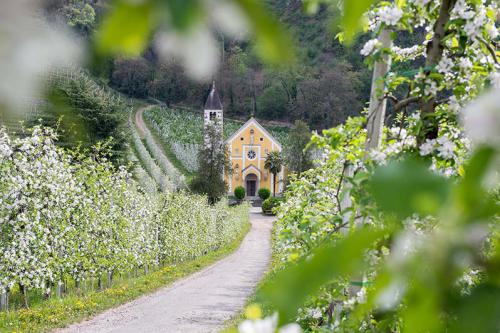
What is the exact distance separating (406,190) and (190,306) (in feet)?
33.9

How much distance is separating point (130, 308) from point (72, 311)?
1.34m

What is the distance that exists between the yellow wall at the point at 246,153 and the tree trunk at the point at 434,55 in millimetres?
45586

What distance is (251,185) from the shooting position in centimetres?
4941

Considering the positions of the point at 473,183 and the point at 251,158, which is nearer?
the point at 473,183

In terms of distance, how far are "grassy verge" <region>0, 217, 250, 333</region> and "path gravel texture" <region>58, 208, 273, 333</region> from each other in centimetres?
17

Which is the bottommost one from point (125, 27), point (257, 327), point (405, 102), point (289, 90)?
point (257, 327)

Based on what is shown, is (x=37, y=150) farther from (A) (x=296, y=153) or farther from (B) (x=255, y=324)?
(A) (x=296, y=153)

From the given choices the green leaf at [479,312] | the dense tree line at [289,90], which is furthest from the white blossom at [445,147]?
the dense tree line at [289,90]

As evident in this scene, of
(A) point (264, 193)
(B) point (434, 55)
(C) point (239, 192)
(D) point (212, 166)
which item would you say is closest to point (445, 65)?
(B) point (434, 55)

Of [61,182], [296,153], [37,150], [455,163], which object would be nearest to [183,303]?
[61,182]

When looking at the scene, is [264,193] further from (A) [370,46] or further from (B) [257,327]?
(B) [257,327]

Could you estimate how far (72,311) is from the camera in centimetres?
898

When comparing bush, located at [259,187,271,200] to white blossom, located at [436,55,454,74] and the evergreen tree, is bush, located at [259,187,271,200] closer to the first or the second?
the evergreen tree

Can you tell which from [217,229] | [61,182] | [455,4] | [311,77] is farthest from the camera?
[311,77]
